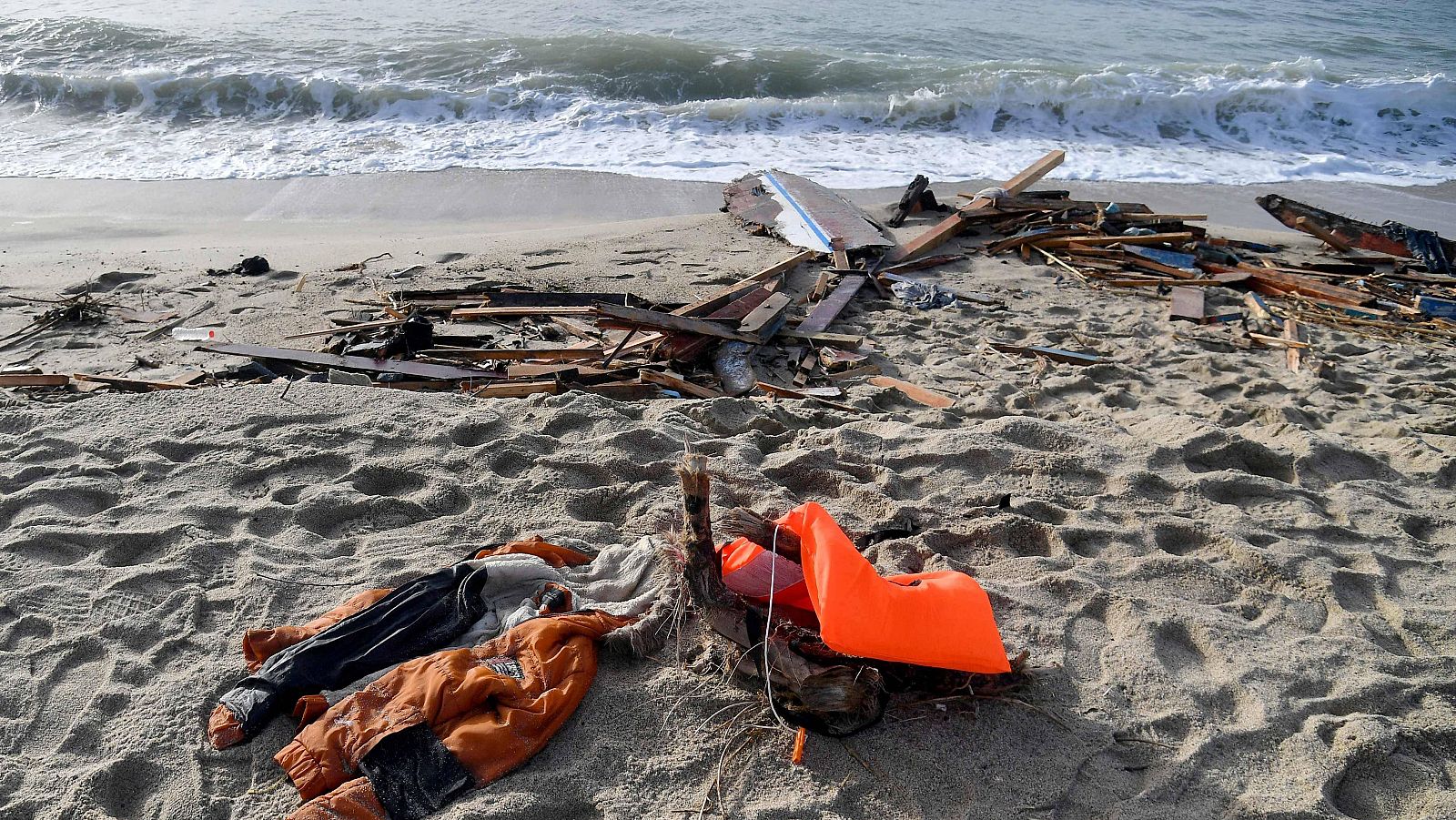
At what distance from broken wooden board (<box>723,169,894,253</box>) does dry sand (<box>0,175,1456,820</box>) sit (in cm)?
152

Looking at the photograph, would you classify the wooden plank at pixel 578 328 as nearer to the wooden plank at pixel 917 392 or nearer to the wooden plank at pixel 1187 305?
the wooden plank at pixel 917 392

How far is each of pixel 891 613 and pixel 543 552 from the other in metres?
1.48

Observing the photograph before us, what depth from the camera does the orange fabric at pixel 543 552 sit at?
3422mm

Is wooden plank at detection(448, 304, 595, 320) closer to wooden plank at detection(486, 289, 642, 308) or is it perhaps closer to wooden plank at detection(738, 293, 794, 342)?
wooden plank at detection(486, 289, 642, 308)

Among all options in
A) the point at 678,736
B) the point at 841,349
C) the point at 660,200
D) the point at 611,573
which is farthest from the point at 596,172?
the point at 678,736

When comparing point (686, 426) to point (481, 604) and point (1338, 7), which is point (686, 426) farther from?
point (1338, 7)

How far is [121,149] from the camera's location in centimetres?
1072

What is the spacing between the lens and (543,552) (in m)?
3.43

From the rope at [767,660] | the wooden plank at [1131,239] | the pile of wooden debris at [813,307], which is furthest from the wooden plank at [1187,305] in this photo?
the rope at [767,660]

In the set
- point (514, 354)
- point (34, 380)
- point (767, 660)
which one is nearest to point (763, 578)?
point (767, 660)

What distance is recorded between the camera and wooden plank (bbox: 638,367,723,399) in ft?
16.8

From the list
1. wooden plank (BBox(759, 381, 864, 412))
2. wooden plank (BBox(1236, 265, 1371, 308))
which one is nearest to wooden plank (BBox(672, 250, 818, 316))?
wooden plank (BBox(759, 381, 864, 412))

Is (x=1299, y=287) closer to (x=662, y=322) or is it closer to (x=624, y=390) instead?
(x=662, y=322)

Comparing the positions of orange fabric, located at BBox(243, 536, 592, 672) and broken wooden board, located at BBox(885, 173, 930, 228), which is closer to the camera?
orange fabric, located at BBox(243, 536, 592, 672)
